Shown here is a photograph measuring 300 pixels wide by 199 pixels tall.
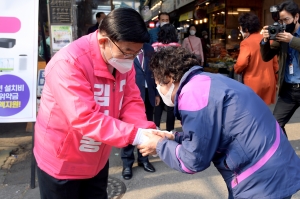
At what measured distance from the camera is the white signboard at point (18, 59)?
10.1ft

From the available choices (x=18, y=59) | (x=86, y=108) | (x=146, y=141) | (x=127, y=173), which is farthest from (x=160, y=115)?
(x=86, y=108)

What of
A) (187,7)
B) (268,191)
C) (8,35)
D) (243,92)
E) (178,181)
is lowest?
(178,181)

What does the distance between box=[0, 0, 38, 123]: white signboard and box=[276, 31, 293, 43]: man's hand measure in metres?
2.41

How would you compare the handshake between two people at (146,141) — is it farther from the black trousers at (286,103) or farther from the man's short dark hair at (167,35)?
the man's short dark hair at (167,35)

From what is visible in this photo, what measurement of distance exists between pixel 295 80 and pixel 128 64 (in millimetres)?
2268

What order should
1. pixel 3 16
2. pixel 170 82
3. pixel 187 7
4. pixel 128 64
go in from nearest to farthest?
pixel 170 82, pixel 128 64, pixel 3 16, pixel 187 7

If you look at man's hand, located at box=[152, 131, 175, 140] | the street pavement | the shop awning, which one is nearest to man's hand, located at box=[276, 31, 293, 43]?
the street pavement

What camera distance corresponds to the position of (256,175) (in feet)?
5.21

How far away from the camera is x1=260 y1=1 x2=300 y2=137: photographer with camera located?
3.37m

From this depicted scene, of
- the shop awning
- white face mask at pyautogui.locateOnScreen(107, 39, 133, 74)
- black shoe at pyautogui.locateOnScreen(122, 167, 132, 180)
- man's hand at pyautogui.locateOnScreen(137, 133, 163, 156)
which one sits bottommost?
black shoe at pyautogui.locateOnScreen(122, 167, 132, 180)

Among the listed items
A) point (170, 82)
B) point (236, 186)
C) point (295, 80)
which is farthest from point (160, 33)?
point (236, 186)

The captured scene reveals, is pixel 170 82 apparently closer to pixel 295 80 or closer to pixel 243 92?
pixel 243 92

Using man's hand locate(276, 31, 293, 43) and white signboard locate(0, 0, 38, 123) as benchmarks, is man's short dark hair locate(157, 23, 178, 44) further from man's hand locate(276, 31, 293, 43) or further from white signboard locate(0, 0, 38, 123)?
white signboard locate(0, 0, 38, 123)

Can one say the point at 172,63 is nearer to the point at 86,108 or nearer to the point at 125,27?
the point at 125,27
